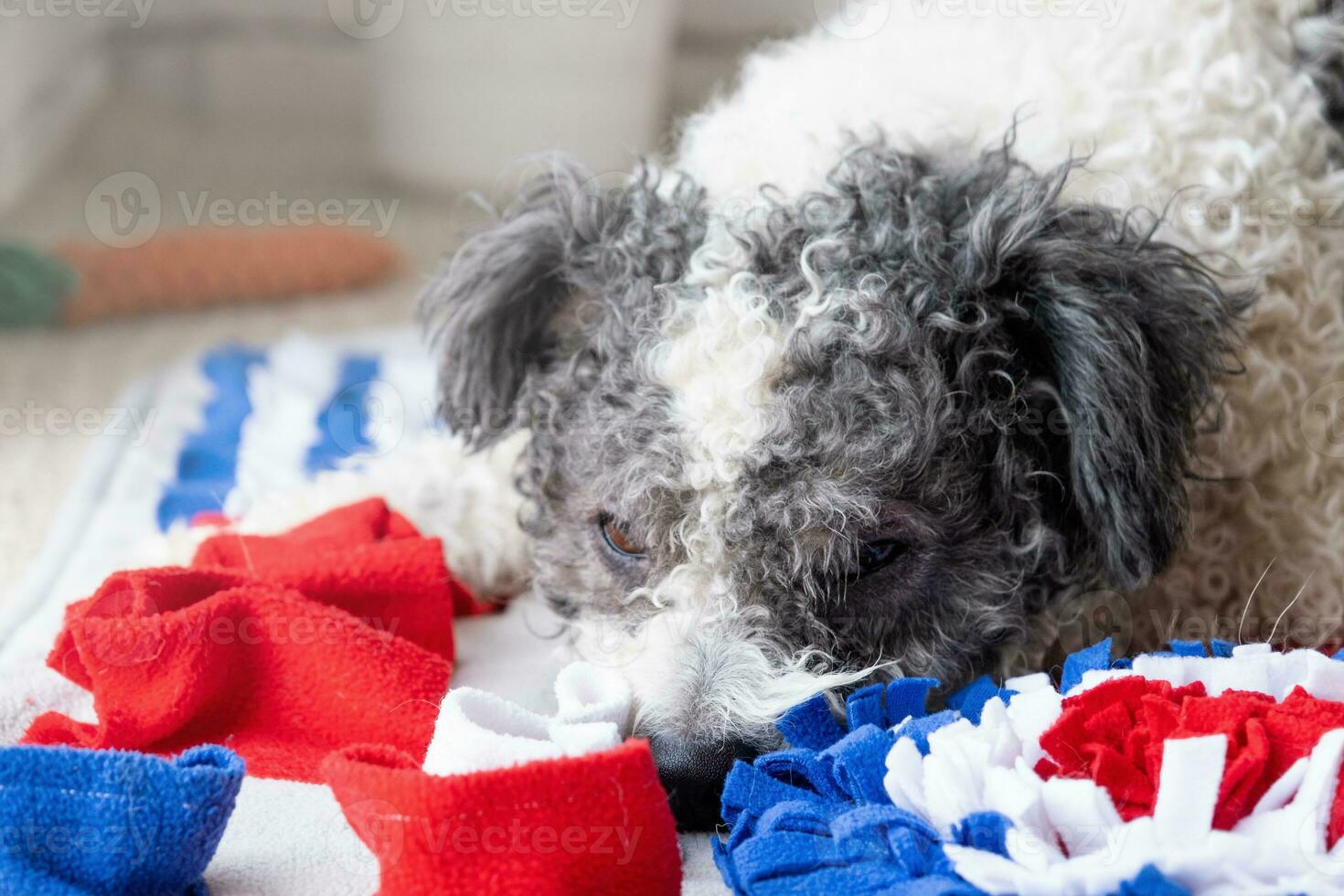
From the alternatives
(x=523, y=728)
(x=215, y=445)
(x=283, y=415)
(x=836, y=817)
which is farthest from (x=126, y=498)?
(x=836, y=817)

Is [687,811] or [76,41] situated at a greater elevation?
[76,41]

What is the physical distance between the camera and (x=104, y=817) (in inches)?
45.9

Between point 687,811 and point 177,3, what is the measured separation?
438 centimetres

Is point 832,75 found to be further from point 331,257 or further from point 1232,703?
point 331,257

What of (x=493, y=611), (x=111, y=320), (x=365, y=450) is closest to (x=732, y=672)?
(x=493, y=611)

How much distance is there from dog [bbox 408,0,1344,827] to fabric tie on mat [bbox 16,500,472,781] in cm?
24

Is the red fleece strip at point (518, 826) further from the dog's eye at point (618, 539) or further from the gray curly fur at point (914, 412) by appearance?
the dog's eye at point (618, 539)

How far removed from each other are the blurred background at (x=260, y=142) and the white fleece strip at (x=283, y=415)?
333mm

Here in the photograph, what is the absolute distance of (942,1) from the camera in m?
2.23

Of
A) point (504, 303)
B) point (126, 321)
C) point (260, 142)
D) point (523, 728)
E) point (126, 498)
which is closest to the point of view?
point (523, 728)

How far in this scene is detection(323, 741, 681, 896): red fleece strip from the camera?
3.69ft

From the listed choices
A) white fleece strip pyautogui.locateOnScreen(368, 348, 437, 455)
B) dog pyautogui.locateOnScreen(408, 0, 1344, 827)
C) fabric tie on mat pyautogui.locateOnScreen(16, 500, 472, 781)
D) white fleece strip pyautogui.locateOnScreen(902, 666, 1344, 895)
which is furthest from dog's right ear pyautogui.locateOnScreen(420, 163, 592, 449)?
white fleece strip pyautogui.locateOnScreen(902, 666, 1344, 895)

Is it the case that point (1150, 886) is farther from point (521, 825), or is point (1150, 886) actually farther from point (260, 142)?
point (260, 142)

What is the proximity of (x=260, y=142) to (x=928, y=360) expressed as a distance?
414 cm
